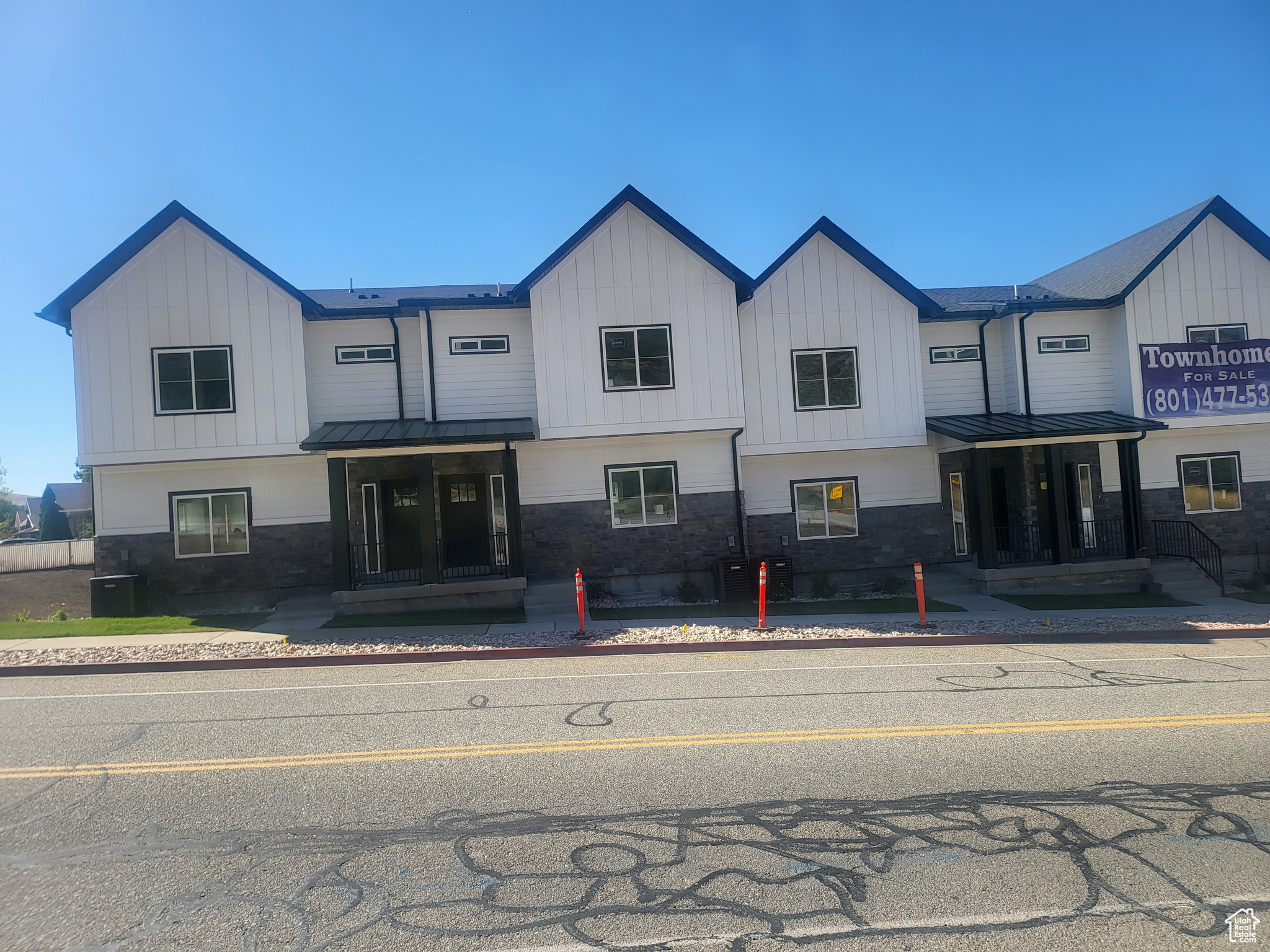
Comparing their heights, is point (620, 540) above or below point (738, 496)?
below

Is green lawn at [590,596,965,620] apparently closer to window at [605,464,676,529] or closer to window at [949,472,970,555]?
window at [605,464,676,529]

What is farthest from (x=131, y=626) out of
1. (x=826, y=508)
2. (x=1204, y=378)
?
(x=1204, y=378)

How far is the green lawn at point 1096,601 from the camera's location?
15.6 metres

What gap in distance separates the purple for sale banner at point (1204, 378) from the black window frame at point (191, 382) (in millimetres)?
21070

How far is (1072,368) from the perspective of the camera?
767 inches

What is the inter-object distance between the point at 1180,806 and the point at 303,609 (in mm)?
14752

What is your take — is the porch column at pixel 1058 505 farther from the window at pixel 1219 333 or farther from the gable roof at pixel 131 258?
the gable roof at pixel 131 258

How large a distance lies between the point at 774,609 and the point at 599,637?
4.30m

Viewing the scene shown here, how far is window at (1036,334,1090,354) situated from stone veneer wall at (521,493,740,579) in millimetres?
8878

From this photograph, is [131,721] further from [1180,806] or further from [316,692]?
[1180,806]

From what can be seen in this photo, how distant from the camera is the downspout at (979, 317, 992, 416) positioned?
1950cm

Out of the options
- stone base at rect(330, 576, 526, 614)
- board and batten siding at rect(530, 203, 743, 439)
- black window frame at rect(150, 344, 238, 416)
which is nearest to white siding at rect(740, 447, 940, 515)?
board and batten siding at rect(530, 203, 743, 439)

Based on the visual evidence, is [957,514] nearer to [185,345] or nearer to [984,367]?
[984,367]

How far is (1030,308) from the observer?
61.7 ft
